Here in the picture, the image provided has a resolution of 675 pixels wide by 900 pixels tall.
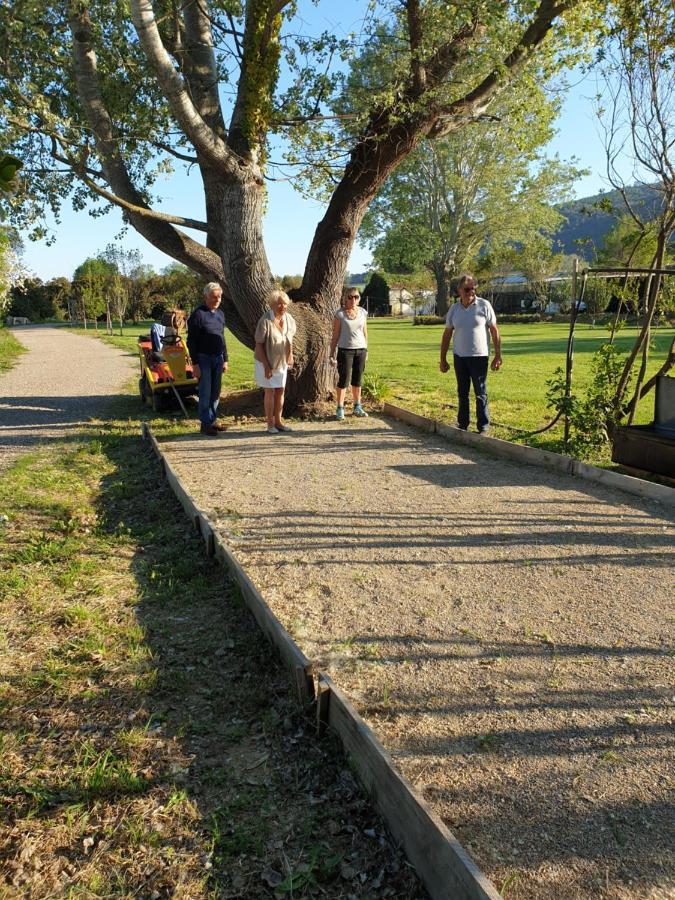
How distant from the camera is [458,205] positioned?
161ft

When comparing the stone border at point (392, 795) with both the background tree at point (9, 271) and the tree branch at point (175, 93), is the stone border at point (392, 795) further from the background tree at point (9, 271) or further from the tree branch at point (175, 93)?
the background tree at point (9, 271)

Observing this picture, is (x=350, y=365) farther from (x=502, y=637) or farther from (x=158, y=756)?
(x=158, y=756)

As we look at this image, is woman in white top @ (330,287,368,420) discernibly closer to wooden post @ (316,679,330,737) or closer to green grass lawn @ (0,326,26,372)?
wooden post @ (316,679,330,737)

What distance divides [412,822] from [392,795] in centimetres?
14

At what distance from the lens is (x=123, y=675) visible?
10.9ft

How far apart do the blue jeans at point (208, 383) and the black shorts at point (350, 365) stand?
171cm

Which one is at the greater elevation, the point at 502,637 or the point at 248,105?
the point at 248,105

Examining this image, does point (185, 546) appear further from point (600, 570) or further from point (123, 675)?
point (600, 570)

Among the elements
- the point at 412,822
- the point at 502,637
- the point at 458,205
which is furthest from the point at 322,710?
the point at 458,205

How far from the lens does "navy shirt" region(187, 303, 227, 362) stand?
8.86m

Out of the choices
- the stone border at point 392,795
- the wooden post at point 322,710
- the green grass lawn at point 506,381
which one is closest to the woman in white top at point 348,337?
the green grass lawn at point 506,381

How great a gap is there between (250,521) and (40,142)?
8.22m

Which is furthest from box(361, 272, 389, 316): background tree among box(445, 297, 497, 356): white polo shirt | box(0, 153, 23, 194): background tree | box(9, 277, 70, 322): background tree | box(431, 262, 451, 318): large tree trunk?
box(0, 153, 23, 194): background tree

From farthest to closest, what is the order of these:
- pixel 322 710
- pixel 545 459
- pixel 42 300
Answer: pixel 42 300 < pixel 545 459 < pixel 322 710
